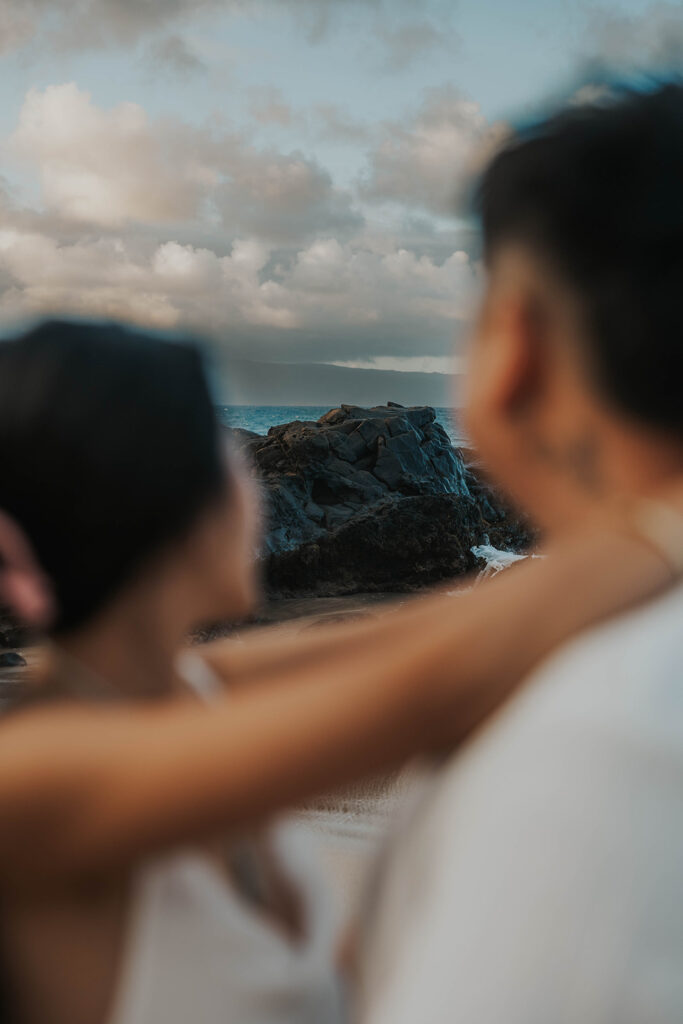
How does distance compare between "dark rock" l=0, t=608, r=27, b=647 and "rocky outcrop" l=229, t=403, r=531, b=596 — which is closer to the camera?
"dark rock" l=0, t=608, r=27, b=647

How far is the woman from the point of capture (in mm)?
658

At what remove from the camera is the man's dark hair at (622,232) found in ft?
2.40

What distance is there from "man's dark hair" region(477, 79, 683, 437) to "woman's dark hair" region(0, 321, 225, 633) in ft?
1.29

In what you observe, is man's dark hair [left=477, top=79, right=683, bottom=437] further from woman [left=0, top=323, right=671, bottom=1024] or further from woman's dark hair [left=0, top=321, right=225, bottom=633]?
woman's dark hair [left=0, top=321, right=225, bottom=633]

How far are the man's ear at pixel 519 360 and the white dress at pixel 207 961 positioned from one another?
1.74ft

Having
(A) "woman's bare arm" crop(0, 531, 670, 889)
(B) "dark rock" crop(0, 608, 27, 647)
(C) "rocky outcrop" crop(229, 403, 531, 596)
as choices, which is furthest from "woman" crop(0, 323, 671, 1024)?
(C) "rocky outcrop" crop(229, 403, 531, 596)

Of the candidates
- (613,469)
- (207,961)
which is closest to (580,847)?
(613,469)

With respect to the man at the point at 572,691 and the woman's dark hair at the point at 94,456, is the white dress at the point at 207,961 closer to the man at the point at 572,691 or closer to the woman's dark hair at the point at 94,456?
the man at the point at 572,691

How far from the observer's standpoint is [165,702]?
2.80 feet

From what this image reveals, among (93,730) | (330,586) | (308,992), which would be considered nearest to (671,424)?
(93,730)

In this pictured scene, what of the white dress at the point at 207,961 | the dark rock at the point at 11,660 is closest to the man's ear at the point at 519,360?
the white dress at the point at 207,961

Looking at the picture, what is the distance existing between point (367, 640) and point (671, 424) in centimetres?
41

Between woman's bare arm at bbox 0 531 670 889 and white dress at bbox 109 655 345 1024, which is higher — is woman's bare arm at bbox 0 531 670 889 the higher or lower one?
the higher one

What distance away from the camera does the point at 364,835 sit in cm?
227
